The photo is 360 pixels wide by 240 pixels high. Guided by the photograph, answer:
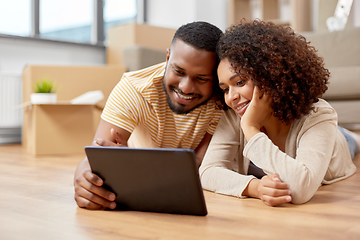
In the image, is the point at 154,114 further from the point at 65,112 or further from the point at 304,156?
the point at 65,112

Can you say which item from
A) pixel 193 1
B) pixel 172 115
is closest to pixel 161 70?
pixel 172 115

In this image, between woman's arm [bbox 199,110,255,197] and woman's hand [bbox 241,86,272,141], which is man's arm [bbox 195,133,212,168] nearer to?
woman's arm [bbox 199,110,255,197]

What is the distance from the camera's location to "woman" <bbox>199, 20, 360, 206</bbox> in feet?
3.26

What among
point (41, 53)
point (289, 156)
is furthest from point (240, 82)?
point (41, 53)

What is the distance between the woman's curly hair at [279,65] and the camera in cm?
108

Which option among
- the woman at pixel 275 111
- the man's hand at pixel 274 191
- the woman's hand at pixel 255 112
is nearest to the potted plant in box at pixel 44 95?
the woman at pixel 275 111

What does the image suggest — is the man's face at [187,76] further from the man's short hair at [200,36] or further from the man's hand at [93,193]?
the man's hand at [93,193]

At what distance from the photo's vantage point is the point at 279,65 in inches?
42.3

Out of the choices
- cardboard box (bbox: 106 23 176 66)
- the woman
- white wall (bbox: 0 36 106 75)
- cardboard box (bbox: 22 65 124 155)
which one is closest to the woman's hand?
the woman

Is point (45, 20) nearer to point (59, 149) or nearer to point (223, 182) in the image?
point (59, 149)

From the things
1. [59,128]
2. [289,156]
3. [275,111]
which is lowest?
[59,128]

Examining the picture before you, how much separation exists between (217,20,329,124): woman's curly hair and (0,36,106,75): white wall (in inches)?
100

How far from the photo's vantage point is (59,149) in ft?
7.84

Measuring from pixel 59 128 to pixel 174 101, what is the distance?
1322 mm
